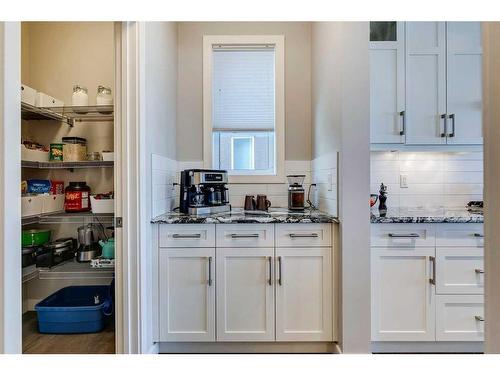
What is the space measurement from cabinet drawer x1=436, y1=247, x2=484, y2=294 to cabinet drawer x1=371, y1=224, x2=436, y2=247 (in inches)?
4.8

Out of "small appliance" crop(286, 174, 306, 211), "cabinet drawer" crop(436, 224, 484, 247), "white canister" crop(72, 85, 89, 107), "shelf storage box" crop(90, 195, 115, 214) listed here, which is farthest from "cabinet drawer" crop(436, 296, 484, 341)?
"white canister" crop(72, 85, 89, 107)

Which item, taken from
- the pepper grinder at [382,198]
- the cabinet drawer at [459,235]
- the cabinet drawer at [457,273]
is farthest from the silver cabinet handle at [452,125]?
the cabinet drawer at [457,273]

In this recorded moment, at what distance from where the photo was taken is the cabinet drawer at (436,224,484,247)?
192cm

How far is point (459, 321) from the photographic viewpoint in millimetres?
1934

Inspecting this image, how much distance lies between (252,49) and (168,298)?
2194 mm

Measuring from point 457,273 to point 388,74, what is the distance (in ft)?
4.80

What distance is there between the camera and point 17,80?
824mm

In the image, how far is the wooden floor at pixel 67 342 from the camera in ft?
6.55

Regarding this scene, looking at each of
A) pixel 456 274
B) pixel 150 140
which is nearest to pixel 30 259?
pixel 150 140

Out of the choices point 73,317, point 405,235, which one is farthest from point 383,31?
point 73,317

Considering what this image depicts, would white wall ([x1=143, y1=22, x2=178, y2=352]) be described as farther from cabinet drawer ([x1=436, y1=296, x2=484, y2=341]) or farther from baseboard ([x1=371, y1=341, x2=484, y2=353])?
cabinet drawer ([x1=436, y1=296, x2=484, y2=341])

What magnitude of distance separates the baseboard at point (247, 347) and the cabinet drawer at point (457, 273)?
83 cm
